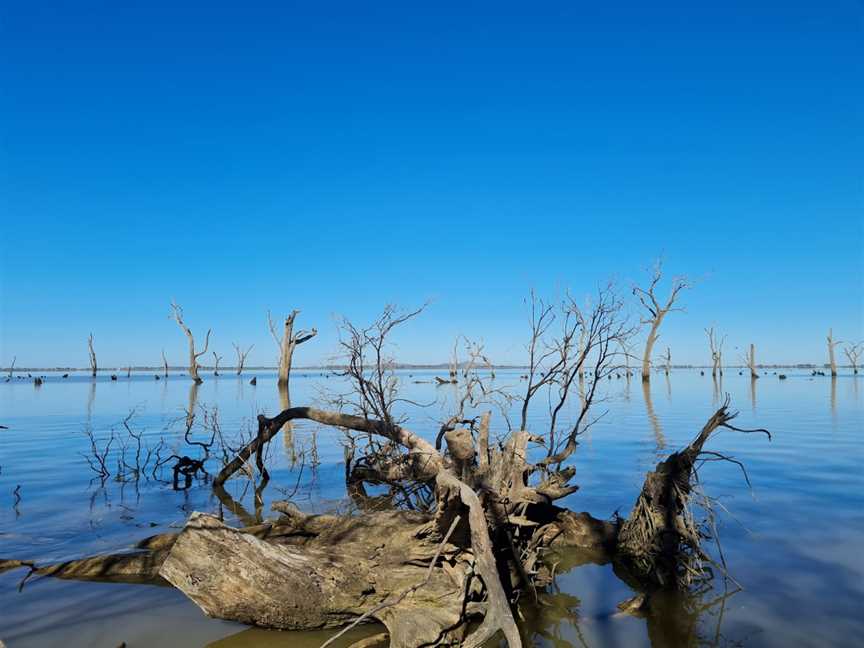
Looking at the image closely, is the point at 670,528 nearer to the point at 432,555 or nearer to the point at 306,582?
the point at 432,555

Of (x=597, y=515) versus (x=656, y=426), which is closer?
(x=597, y=515)

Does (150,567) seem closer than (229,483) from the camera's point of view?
Yes

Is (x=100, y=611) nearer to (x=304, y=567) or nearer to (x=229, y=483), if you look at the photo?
(x=304, y=567)

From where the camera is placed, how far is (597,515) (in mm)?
8680

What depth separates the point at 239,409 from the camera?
24.6 m

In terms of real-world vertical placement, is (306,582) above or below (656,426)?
above

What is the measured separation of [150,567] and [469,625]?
12.0ft

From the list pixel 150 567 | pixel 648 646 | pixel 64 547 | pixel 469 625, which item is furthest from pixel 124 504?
pixel 648 646

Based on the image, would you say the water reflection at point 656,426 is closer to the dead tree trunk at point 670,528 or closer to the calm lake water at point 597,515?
the calm lake water at point 597,515

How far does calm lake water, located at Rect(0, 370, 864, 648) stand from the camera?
194 inches

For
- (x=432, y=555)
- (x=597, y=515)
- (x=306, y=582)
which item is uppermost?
(x=432, y=555)

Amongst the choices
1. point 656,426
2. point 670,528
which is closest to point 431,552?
point 670,528

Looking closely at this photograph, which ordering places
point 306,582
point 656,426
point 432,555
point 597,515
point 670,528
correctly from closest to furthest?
point 306,582 → point 432,555 → point 670,528 → point 597,515 → point 656,426

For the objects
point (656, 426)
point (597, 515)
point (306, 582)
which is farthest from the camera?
point (656, 426)
